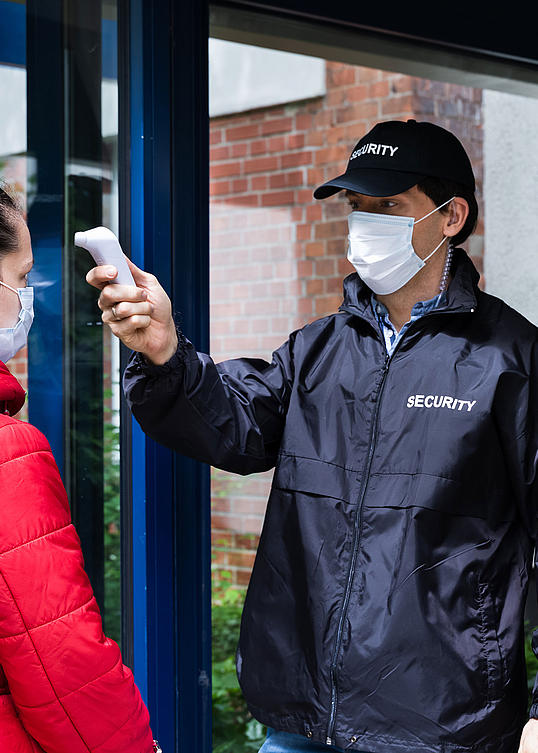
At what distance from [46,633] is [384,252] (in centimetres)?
107

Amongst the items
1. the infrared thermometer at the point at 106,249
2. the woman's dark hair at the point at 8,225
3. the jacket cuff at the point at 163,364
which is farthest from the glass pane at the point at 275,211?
the woman's dark hair at the point at 8,225

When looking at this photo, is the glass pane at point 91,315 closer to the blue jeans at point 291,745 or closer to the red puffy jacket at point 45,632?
the blue jeans at point 291,745

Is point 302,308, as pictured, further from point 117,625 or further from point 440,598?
point 440,598

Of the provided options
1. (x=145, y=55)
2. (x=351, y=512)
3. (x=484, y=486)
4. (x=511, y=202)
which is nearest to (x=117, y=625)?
(x=351, y=512)

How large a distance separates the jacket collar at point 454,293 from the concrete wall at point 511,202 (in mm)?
1328

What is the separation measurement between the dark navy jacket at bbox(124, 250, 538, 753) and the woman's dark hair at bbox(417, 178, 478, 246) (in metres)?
0.17

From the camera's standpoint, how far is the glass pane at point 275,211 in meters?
3.84

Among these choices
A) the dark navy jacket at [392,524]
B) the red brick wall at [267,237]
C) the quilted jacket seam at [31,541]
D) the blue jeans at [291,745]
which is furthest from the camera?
the red brick wall at [267,237]

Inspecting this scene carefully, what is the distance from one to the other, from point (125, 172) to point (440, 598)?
3.59 feet

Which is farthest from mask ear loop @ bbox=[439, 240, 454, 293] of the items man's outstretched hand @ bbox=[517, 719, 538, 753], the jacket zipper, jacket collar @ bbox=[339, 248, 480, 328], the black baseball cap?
man's outstretched hand @ bbox=[517, 719, 538, 753]

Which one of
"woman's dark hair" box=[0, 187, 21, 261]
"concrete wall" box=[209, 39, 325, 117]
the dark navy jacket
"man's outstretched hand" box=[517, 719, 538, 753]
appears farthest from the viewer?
"concrete wall" box=[209, 39, 325, 117]

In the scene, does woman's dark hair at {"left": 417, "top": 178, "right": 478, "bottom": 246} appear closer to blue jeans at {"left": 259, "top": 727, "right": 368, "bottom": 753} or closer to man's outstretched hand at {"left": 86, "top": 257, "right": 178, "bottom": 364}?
man's outstretched hand at {"left": 86, "top": 257, "right": 178, "bottom": 364}

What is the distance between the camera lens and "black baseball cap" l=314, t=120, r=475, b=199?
2119mm

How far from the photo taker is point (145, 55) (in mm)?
2193
